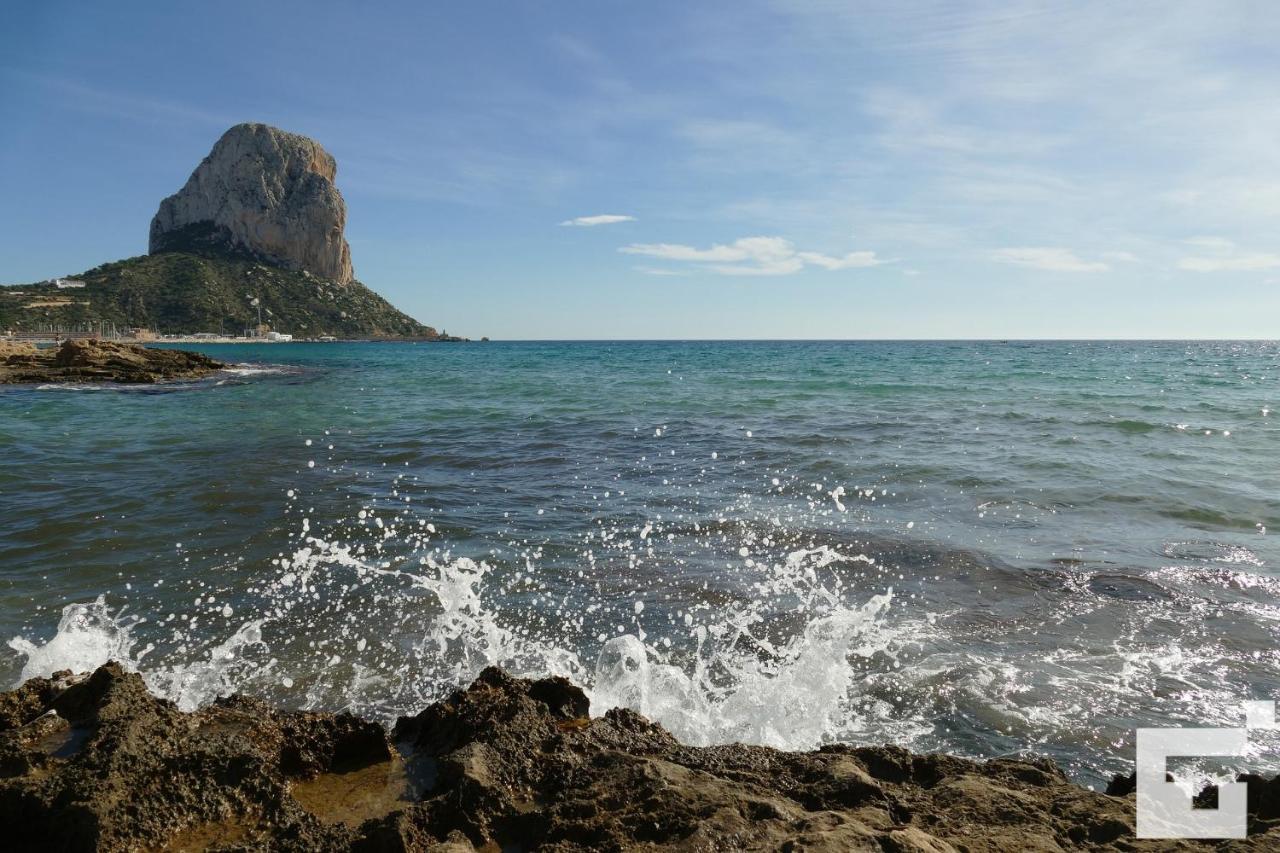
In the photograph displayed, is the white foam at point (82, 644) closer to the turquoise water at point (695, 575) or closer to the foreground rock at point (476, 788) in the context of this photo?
the turquoise water at point (695, 575)

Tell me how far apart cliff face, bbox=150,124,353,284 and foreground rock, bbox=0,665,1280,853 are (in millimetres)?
135666

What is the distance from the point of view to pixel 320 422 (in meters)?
16.8

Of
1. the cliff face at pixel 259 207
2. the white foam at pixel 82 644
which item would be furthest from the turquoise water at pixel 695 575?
the cliff face at pixel 259 207

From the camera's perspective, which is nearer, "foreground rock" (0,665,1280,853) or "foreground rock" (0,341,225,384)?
"foreground rock" (0,665,1280,853)

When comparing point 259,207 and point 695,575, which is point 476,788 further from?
point 259,207

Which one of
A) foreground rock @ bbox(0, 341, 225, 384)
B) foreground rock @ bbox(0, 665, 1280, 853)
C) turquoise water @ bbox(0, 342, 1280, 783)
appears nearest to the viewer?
foreground rock @ bbox(0, 665, 1280, 853)

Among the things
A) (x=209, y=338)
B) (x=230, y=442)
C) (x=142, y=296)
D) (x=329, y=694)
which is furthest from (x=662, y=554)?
(x=142, y=296)

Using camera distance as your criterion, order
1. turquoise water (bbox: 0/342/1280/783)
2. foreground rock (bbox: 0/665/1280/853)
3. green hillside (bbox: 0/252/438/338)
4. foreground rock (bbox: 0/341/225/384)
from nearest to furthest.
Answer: foreground rock (bbox: 0/665/1280/853) → turquoise water (bbox: 0/342/1280/783) → foreground rock (bbox: 0/341/225/384) → green hillside (bbox: 0/252/438/338)

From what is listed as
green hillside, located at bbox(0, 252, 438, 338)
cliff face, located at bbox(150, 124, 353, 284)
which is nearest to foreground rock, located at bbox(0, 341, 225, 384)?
green hillside, located at bbox(0, 252, 438, 338)

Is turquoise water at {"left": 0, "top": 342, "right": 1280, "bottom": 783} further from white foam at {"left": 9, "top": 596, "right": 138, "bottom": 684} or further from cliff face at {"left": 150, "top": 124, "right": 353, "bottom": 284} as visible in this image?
cliff face at {"left": 150, "top": 124, "right": 353, "bottom": 284}

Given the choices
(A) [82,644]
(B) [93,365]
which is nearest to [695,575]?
(A) [82,644]

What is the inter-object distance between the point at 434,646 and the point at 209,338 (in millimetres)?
105492

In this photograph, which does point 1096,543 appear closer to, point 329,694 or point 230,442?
point 329,694

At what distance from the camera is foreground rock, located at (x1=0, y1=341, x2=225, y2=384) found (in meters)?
28.6
